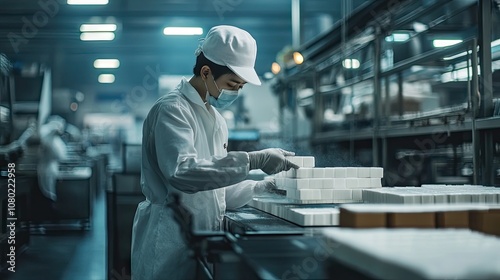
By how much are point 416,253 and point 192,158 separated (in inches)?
38.7

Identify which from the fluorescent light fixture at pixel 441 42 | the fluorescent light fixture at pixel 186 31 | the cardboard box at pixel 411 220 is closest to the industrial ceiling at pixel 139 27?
the fluorescent light fixture at pixel 186 31

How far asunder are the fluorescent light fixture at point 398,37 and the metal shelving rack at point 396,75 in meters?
0.03

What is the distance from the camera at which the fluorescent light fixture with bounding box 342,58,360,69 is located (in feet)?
14.1

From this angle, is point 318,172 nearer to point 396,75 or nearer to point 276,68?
point 396,75

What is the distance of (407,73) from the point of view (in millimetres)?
3604

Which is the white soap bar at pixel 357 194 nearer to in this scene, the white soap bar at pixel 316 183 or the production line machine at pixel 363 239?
the production line machine at pixel 363 239

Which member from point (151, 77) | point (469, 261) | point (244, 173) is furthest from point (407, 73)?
point (151, 77)

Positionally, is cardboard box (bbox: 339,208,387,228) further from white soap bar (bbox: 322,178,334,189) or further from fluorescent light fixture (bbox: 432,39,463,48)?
fluorescent light fixture (bbox: 432,39,463,48)

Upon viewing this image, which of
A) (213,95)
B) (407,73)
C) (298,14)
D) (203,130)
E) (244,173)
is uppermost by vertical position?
(298,14)

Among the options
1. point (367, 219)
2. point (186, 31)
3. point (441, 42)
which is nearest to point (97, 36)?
point (186, 31)

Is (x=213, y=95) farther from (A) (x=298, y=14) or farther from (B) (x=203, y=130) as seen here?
(A) (x=298, y=14)

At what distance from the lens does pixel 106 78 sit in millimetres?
12859

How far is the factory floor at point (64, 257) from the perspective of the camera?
426 cm

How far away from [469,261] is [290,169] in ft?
3.76
